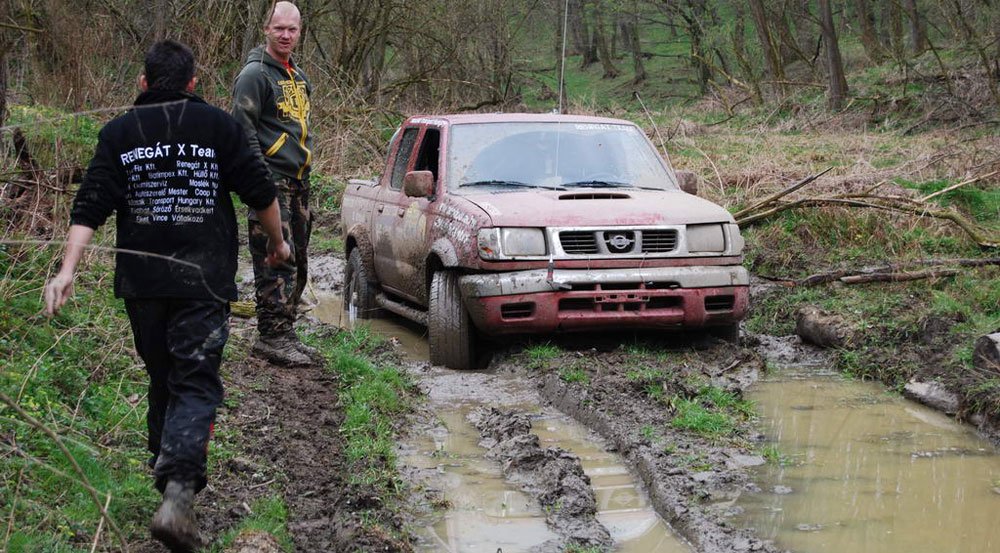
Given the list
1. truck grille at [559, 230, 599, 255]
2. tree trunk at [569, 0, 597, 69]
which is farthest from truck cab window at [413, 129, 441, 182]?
tree trunk at [569, 0, 597, 69]

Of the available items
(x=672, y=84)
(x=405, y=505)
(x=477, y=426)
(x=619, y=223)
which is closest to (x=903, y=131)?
(x=619, y=223)

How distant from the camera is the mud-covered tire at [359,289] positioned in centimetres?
1017

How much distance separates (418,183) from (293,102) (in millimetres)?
1316

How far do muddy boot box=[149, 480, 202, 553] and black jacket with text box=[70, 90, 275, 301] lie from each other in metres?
0.70

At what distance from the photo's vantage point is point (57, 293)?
3.94m

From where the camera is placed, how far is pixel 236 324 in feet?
28.8

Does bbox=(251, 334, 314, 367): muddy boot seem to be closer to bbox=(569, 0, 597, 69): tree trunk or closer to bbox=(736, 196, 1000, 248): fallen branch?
bbox=(736, 196, 1000, 248): fallen branch

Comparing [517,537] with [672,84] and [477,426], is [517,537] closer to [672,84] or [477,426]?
[477,426]

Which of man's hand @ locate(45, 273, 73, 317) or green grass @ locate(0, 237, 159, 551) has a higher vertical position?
man's hand @ locate(45, 273, 73, 317)

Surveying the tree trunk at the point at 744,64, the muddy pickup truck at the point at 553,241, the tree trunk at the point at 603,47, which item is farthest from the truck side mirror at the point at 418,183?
the tree trunk at the point at 603,47

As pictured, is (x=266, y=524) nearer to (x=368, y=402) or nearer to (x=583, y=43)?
(x=368, y=402)

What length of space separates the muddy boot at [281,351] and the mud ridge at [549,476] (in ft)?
4.95

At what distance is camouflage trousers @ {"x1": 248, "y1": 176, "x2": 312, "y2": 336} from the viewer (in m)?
7.44

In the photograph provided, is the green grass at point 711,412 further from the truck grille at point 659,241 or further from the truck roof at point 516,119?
the truck roof at point 516,119
